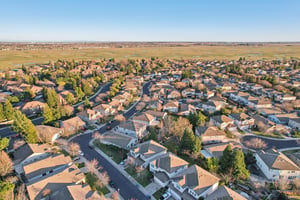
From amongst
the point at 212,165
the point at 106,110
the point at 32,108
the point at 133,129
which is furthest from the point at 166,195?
the point at 32,108

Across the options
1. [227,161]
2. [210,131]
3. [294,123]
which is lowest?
[294,123]

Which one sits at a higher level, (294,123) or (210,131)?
(210,131)

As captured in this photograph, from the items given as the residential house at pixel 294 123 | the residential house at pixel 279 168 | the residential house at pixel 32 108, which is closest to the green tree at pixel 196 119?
the residential house at pixel 279 168

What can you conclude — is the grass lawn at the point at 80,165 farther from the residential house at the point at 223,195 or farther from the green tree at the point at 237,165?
the green tree at the point at 237,165

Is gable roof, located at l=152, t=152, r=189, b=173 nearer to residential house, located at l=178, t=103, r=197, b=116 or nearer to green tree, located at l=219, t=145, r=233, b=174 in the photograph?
green tree, located at l=219, t=145, r=233, b=174

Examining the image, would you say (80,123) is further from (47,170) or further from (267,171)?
(267,171)

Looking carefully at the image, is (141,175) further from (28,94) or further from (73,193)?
(28,94)

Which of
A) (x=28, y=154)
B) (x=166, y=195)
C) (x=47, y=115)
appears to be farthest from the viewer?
(x=47, y=115)
